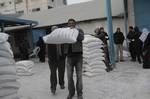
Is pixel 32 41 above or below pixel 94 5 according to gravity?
below

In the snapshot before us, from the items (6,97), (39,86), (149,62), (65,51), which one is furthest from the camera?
(149,62)

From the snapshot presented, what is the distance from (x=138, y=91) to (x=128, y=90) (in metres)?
0.27

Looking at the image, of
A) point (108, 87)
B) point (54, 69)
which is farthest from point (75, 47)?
point (108, 87)

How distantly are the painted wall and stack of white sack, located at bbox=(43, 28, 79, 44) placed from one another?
11.3 metres

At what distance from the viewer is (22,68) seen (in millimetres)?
13055

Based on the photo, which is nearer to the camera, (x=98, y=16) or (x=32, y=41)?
(x=98, y=16)

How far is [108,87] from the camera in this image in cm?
923

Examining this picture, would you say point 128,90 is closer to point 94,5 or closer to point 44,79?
point 44,79

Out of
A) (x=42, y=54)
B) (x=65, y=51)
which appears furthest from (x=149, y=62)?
(x=42, y=54)

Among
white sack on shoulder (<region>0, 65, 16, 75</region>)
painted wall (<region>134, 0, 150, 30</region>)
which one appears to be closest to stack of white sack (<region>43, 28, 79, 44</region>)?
white sack on shoulder (<region>0, 65, 16, 75</region>)

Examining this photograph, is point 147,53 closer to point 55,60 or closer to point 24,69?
A: point 24,69

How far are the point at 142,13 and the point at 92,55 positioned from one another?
8527 millimetres

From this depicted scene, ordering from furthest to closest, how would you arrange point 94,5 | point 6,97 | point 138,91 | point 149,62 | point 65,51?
point 94,5
point 149,62
point 138,91
point 65,51
point 6,97

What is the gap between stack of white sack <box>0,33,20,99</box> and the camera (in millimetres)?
5207
